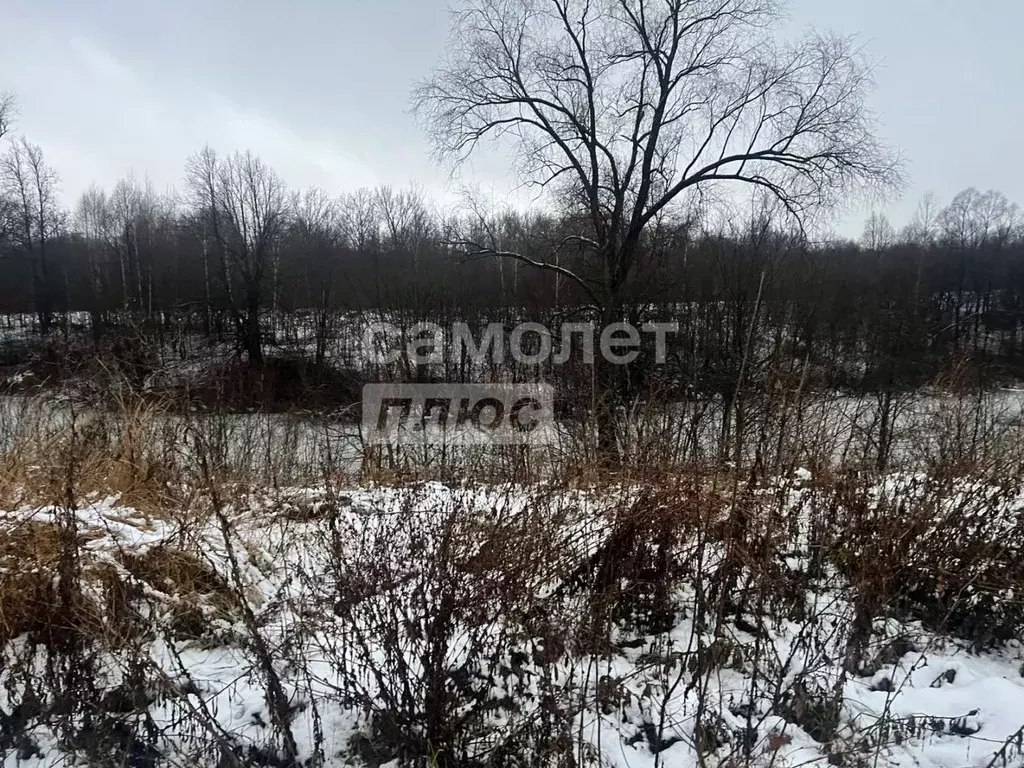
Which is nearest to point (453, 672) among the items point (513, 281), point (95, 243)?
point (513, 281)

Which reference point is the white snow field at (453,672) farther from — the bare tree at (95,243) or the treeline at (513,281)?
the bare tree at (95,243)

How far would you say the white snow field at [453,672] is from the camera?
206 centimetres

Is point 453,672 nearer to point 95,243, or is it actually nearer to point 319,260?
point 319,260

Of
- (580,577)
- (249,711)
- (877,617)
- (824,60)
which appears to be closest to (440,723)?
(249,711)

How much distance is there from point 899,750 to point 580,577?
63.9 inches

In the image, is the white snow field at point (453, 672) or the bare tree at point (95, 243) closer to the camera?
the white snow field at point (453, 672)

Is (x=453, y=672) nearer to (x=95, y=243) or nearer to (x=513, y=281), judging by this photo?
(x=513, y=281)

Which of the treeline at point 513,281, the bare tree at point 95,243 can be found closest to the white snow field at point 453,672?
the treeline at point 513,281

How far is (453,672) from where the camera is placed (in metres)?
2.21

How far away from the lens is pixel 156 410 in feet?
17.7

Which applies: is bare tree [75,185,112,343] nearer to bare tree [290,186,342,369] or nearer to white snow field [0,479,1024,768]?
bare tree [290,186,342,369]

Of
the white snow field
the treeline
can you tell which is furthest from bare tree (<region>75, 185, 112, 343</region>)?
the white snow field

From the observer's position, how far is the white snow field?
206 cm

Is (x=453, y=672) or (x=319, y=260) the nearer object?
(x=453, y=672)
